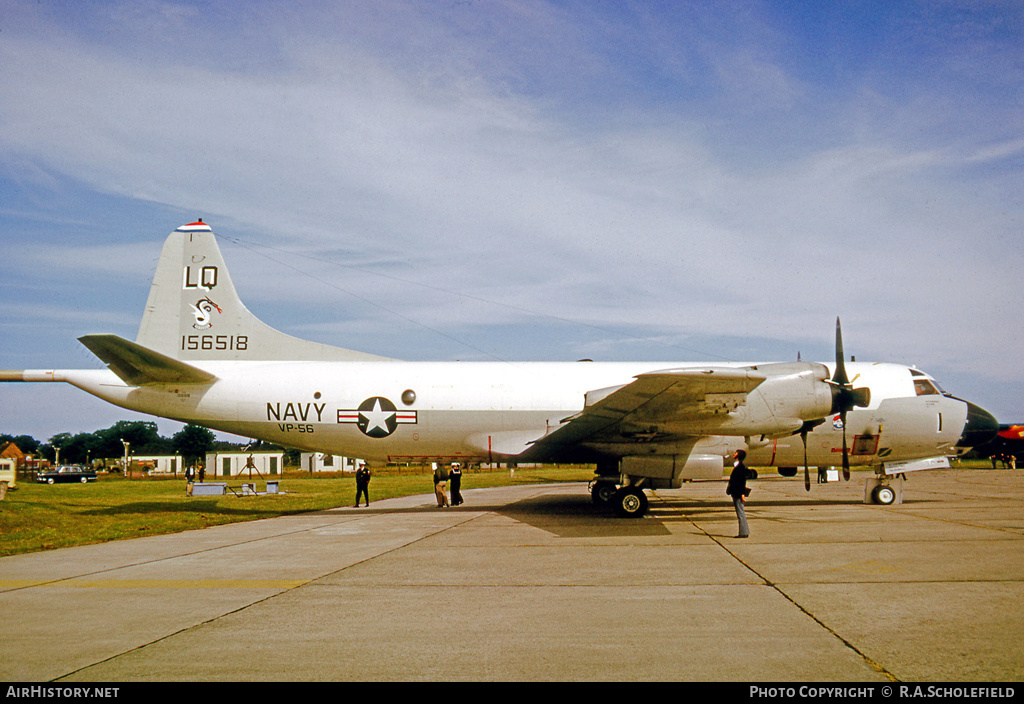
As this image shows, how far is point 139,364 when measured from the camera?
17.2 m

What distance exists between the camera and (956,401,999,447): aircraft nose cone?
18812 millimetres

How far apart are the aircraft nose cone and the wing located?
7635 mm

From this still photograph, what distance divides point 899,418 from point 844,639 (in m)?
15.1

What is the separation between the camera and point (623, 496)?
54.5ft

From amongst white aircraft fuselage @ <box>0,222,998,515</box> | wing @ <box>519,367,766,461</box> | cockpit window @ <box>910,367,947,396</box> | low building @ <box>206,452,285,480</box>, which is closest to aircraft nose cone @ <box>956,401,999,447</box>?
white aircraft fuselage @ <box>0,222,998,515</box>

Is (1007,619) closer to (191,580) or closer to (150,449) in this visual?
(191,580)

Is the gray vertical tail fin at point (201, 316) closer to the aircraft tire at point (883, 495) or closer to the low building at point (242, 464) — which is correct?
the aircraft tire at point (883, 495)

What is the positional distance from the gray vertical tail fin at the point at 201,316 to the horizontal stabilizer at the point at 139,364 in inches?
53.9

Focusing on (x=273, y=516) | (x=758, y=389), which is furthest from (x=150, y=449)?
(x=758, y=389)

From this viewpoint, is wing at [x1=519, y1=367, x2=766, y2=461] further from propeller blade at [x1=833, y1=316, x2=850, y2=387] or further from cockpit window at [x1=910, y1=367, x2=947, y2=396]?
cockpit window at [x1=910, y1=367, x2=947, y2=396]

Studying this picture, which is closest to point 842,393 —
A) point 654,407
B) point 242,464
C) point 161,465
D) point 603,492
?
point 654,407

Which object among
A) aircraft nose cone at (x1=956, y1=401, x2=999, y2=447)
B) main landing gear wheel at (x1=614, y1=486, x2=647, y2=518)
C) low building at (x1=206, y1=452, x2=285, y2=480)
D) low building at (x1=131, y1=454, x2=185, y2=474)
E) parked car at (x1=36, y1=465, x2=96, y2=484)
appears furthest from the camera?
low building at (x1=131, y1=454, x2=185, y2=474)

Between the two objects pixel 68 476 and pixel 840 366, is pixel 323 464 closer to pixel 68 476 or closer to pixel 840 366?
pixel 68 476

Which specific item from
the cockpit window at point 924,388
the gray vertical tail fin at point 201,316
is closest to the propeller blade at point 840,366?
the cockpit window at point 924,388
